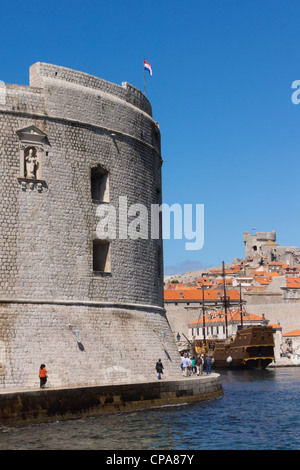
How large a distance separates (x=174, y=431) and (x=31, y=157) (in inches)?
359

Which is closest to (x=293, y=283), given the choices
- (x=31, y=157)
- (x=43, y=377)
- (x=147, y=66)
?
(x=147, y=66)

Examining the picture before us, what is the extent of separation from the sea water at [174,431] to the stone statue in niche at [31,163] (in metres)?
7.30

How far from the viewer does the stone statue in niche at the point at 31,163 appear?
21.0 m

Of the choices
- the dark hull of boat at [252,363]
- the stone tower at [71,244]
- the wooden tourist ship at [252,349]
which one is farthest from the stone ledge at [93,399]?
the dark hull of boat at [252,363]

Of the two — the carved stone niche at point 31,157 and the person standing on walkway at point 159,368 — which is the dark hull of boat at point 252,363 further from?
the carved stone niche at point 31,157

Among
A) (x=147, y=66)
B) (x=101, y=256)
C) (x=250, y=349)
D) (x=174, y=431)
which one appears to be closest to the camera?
(x=174, y=431)

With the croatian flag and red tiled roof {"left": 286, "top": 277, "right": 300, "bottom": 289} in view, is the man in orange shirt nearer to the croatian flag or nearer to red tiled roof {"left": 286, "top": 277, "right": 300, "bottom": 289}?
the croatian flag

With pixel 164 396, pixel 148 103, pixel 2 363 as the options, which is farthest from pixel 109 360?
pixel 148 103

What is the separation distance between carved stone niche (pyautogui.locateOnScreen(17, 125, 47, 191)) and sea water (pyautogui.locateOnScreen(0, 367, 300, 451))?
23.1ft

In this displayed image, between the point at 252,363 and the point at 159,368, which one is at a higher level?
the point at 159,368

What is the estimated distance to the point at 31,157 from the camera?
21.1 m

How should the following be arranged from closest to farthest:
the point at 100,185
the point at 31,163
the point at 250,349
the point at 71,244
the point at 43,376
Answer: the point at 43,376
the point at 31,163
the point at 71,244
the point at 100,185
the point at 250,349

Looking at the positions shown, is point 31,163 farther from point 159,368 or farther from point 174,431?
point 174,431

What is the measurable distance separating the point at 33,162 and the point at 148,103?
7452 millimetres
